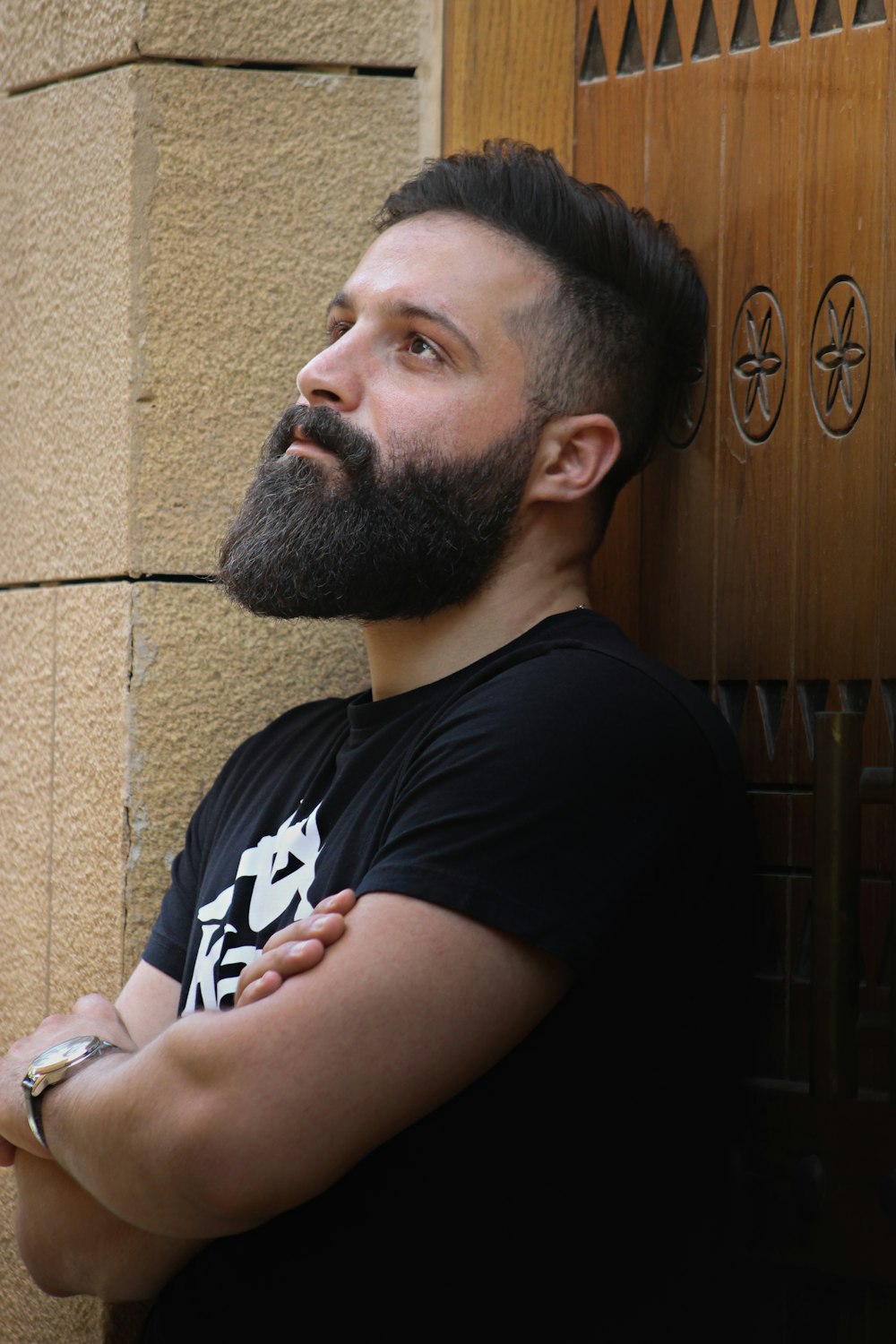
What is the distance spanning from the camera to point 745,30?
2.39 m

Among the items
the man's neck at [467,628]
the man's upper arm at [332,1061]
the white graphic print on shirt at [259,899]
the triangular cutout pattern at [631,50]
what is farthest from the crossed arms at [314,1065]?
the triangular cutout pattern at [631,50]

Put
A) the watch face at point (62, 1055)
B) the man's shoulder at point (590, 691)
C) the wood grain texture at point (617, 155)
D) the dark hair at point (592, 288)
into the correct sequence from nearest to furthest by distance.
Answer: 1. the man's shoulder at point (590, 691)
2. the watch face at point (62, 1055)
3. the dark hair at point (592, 288)
4. the wood grain texture at point (617, 155)

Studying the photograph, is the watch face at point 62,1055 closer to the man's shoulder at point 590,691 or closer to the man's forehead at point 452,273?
the man's shoulder at point 590,691

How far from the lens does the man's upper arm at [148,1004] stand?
2268mm

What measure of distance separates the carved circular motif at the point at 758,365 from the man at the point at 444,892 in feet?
0.36

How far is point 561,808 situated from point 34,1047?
2.93 ft

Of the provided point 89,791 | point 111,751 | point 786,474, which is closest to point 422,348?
point 786,474

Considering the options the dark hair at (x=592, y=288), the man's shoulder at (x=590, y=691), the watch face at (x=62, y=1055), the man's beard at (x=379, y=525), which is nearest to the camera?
the man's shoulder at (x=590, y=691)

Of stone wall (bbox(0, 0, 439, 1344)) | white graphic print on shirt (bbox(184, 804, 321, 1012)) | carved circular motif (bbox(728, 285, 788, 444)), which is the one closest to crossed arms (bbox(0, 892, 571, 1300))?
white graphic print on shirt (bbox(184, 804, 321, 1012))

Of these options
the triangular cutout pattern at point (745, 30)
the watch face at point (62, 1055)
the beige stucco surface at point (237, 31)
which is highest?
the beige stucco surface at point (237, 31)

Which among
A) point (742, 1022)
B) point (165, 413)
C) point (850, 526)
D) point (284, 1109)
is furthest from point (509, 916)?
point (165, 413)

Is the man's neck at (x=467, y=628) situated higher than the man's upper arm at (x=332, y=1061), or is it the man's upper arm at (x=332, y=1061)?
the man's neck at (x=467, y=628)

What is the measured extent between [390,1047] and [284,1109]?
5.4 inches

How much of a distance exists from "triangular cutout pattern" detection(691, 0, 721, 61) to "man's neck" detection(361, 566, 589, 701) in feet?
3.04
